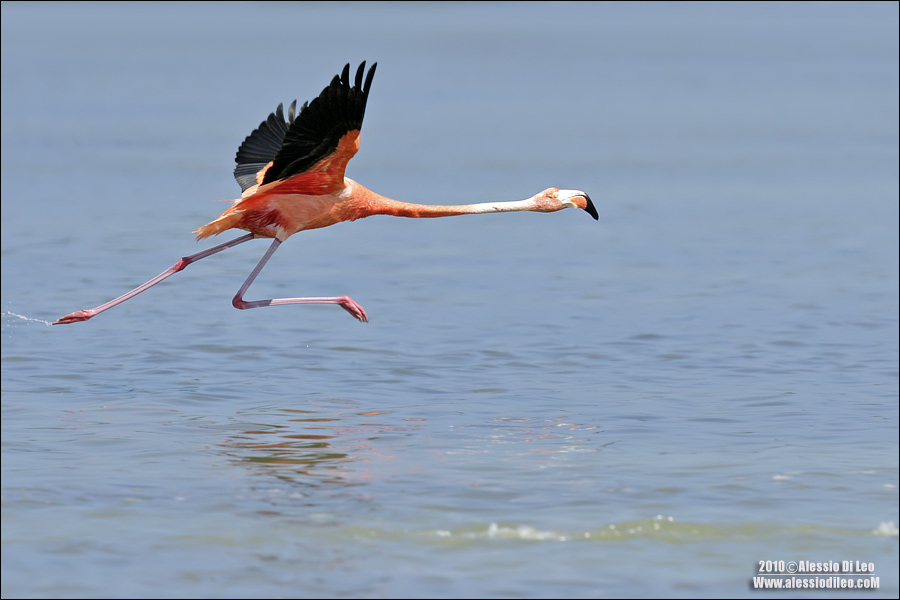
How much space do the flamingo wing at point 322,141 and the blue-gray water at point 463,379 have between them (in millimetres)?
1736

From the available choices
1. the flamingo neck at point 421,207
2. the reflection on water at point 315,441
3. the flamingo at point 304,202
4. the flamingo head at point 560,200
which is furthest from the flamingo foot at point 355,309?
the flamingo head at point 560,200

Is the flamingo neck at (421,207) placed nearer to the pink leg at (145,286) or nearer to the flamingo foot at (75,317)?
the pink leg at (145,286)

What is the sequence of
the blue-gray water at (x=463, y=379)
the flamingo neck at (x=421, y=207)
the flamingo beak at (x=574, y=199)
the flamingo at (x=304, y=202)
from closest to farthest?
the blue-gray water at (x=463, y=379), the flamingo at (x=304, y=202), the flamingo beak at (x=574, y=199), the flamingo neck at (x=421, y=207)

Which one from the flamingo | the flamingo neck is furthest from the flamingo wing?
the flamingo neck

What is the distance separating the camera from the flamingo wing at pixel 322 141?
10242 mm

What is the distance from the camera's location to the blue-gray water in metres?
7.86

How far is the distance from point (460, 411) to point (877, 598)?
445 cm

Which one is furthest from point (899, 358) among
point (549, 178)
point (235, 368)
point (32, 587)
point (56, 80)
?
point (56, 80)

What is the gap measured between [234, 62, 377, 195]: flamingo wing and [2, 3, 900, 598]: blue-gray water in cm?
174

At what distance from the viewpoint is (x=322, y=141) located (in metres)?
10.9

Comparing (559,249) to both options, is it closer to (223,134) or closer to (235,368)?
(235,368)

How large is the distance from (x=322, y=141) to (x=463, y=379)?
8.83ft

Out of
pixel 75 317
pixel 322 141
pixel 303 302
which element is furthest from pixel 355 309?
pixel 75 317

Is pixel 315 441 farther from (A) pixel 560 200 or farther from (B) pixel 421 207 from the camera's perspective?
(A) pixel 560 200
